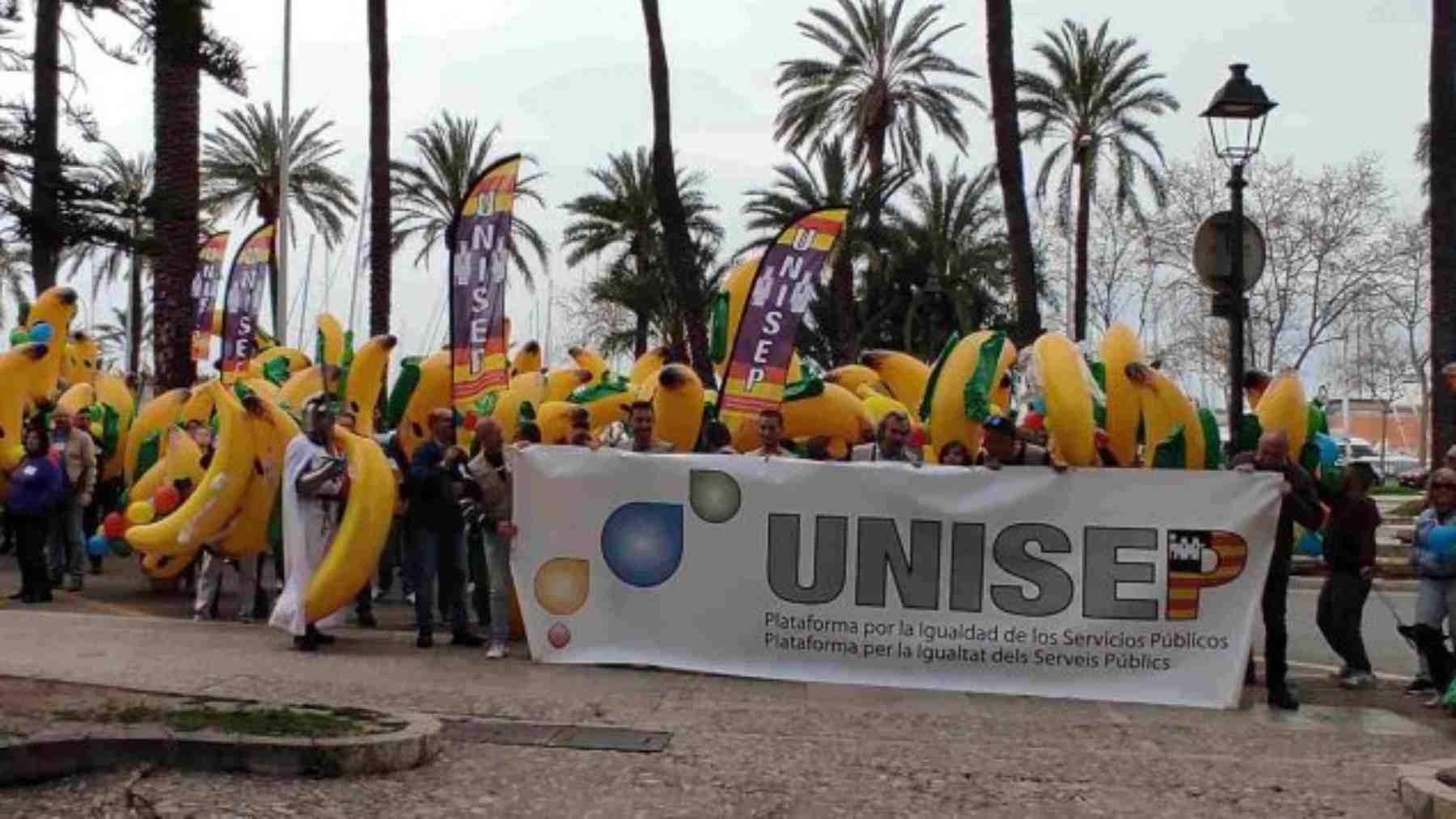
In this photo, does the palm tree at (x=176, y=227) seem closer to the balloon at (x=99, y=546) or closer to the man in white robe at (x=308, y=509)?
the balloon at (x=99, y=546)

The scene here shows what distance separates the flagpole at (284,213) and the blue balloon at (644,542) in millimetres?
19279

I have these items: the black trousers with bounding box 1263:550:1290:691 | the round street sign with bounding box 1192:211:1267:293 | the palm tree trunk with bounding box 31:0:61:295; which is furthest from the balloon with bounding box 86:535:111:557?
the round street sign with bounding box 1192:211:1267:293

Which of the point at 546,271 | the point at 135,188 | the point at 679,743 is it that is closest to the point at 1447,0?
the point at 679,743

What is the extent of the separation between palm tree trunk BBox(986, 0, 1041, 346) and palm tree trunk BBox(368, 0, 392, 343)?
370 inches

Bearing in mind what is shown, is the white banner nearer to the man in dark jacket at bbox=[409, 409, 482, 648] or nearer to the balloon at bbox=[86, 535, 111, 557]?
the man in dark jacket at bbox=[409, 409, 482, 648]

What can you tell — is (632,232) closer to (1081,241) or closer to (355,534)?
(1081,241)

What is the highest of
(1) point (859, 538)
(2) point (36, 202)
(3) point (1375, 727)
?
(2) point (36, 202)

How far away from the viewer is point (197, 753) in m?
6.84

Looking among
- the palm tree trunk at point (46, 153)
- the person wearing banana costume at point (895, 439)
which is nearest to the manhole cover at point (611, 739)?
the person wearing banana costume at point (895, 439)

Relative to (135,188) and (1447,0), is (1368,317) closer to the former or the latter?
(1447,0)

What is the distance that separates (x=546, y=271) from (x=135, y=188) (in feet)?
116

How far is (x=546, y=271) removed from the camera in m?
42.5

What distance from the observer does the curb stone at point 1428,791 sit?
260 inches

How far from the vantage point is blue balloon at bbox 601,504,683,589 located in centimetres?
1021
